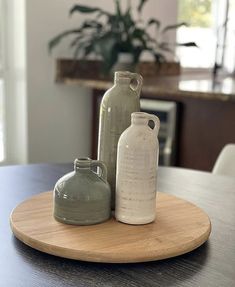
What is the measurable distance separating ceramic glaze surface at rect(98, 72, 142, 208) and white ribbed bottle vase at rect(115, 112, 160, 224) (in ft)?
0.17

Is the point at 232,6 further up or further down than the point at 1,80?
further up

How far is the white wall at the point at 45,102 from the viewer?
2637mm

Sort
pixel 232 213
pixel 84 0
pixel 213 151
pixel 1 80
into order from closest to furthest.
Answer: pixel 232 213 < pixel 213 151 < pixel 1 80 < pixel 84 0

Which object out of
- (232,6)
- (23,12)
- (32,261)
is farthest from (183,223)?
(232,6)

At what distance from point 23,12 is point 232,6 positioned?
2.86 metres

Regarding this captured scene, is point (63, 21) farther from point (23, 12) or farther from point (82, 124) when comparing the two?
point (82, 124)

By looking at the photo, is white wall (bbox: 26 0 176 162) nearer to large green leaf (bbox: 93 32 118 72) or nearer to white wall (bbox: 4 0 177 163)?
white wall (bbox: 4 0 177 163)

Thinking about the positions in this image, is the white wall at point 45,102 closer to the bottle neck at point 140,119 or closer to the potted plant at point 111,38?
the potted plant at point 111,38

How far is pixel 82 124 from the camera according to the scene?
9.86 feet

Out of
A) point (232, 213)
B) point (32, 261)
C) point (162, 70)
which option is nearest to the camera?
point (32, 261)

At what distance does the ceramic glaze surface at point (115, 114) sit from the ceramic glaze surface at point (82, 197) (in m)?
0.05

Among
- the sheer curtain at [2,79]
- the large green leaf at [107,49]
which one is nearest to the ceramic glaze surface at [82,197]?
the large green leaf at [107,49]

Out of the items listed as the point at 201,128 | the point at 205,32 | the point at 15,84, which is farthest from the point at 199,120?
the point at 205,32

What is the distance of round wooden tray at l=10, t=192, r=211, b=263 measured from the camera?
825 millimetres
